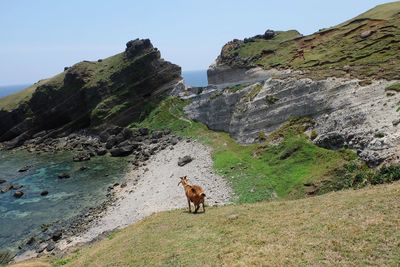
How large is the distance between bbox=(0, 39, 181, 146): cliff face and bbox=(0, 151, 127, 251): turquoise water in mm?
22595

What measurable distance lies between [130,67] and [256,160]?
75789 mm

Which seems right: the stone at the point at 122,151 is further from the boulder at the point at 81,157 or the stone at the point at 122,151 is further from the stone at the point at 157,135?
the stone at the point at 157,135

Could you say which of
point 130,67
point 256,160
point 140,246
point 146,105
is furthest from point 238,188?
point 130,67

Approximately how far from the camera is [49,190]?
7706 cm

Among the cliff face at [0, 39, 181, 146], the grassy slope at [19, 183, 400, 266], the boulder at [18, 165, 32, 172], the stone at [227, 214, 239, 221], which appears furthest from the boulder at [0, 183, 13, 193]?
the stone at [227, 214, 239, 221]

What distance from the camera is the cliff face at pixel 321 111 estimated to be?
49.2 metres

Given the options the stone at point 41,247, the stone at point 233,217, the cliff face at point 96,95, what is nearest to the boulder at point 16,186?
the stone at point 41,247

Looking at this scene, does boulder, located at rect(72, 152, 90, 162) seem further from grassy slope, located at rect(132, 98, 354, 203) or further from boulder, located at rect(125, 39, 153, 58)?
boulder, located at rect(125, 39, 153, 58)

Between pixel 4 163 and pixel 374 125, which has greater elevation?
pixel 374 125

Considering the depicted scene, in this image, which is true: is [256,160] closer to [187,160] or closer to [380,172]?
[187,160]

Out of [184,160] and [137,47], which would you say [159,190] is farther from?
[137,47]

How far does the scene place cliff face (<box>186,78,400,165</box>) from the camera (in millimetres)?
49156

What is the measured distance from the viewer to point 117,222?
185 feet

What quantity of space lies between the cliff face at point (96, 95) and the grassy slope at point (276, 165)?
49026 mm
